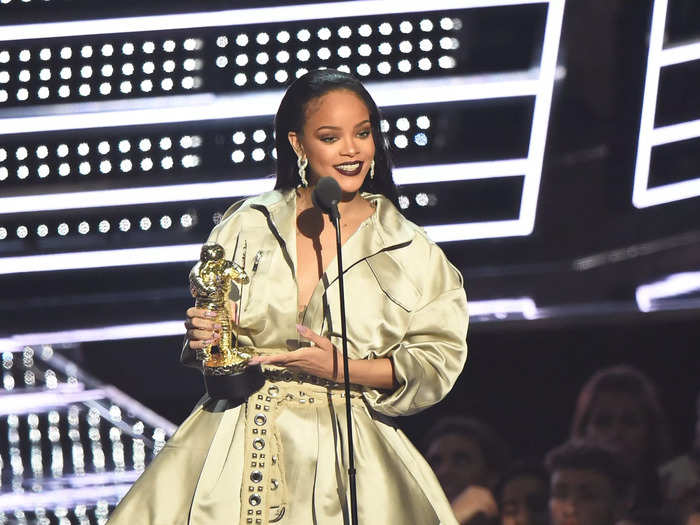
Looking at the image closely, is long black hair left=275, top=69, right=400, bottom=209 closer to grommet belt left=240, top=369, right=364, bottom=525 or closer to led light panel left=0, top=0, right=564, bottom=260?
grommet belt left=240, top=369, right=364, bottom=525

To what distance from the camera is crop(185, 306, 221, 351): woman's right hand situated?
92.4 inches

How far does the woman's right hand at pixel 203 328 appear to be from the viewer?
2.35 metres

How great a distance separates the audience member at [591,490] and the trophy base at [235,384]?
1712 millimetres

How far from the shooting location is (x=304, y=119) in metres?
2.63

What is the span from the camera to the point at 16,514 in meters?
3.71

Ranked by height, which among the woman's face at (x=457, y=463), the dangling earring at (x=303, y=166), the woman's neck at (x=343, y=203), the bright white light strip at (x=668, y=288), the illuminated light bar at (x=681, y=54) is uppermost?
the illuminated light bar at (x=681, y=54)

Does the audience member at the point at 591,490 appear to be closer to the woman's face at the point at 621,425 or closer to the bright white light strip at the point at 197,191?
the woman's face at the point at 621,425

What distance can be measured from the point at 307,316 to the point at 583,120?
6.84 ft

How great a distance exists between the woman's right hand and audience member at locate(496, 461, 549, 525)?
6.11ft

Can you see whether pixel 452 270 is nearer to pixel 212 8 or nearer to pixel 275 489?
pixel 275 489

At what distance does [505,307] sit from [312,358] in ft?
6.16

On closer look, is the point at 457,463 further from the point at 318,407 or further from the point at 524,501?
the point at 318,407

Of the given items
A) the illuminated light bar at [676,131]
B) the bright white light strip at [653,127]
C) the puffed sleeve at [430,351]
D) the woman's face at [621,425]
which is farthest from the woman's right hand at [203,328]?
the illuminated light bar at [676,131]

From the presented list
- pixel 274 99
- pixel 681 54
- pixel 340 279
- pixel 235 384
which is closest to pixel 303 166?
pixel 340 279
